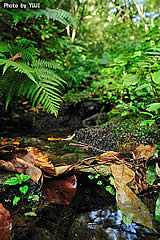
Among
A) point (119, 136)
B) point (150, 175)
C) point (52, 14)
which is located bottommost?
point (150, 175)

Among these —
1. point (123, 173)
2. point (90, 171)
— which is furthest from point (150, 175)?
point (90, 171)

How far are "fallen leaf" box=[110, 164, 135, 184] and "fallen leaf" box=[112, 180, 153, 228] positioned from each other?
0.05 meters

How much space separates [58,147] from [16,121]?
2.16 m

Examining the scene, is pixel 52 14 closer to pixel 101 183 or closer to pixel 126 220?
pixel 101 183

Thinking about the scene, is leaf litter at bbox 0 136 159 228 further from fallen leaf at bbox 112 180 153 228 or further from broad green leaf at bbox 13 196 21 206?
broad green leaf at bbox 13 196 21 206

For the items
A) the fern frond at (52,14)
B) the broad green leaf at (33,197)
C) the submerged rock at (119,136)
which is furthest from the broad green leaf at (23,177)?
the fern frond at (52,14)

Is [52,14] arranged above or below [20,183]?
above

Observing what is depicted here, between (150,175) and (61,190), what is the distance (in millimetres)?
601

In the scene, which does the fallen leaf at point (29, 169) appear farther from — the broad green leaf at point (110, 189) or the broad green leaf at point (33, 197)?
the broad green leaf at point (110, 189)

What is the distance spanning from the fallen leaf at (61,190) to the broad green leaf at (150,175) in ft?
1.61

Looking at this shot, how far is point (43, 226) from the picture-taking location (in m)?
0.75

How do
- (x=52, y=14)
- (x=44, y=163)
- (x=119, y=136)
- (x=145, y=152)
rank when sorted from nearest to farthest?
1. (x=44, y=163)
2. (x=145, y=152)
3. (x=119, y=136)
4. (x=52, y=14)

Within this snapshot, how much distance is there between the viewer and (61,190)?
39.0 inches

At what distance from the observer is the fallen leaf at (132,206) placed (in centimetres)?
78
